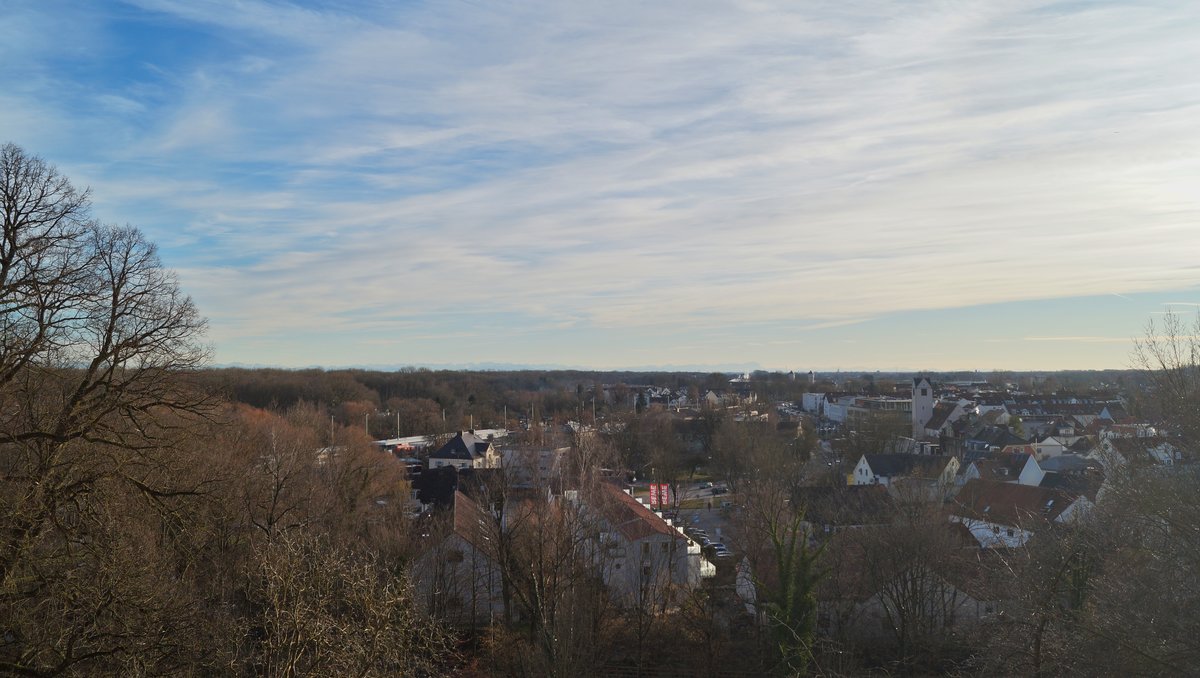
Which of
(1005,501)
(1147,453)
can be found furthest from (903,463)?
(1147,453)

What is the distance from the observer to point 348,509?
25.5 m

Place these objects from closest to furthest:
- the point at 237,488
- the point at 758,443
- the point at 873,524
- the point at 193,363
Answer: the point at 193,363
the point at 237,488
the point at 873,524
the point at 758,443

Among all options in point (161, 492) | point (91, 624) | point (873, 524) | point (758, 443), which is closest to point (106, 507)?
point (161, 492)

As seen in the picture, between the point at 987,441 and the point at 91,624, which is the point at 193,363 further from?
the point at 987,441

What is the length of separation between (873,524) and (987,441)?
32.3 metres

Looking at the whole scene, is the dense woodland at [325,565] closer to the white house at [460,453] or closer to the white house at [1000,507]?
the white house at [1000,507]

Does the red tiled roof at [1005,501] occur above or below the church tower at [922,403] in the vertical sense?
below

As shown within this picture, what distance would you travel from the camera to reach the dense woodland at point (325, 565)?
8.73 meters

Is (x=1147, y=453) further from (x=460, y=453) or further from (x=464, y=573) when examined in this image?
(x=460, y=453)

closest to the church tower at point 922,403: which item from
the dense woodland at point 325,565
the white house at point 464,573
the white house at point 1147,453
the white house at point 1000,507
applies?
the white house at point 1000,507

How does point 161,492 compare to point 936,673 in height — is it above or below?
above

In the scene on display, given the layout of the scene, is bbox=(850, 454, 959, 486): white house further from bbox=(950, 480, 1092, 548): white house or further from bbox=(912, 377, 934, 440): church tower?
bbox=(912, 377, 934, 440): church tower

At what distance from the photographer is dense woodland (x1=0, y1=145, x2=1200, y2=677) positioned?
873 cm

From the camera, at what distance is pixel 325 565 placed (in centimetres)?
865
